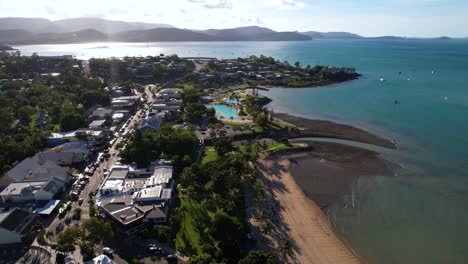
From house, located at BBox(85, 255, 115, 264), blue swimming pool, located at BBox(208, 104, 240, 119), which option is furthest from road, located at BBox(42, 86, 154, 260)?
blue swimming pool, located at BBox(208, 104, 240, 119)

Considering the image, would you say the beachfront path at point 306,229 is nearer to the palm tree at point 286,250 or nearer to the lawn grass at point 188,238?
the palm tree at point 286,250

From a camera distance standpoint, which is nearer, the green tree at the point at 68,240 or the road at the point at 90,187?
the green tree at the point at 68,240

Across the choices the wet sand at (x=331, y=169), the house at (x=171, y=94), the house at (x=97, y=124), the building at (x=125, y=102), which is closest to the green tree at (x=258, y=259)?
the wet sand at (x=331, y=169)

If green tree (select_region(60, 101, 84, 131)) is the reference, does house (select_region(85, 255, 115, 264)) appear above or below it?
below

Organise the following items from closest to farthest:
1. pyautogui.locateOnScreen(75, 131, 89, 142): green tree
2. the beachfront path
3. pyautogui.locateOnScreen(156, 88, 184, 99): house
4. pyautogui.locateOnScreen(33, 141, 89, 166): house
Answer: the beachfront path → pyautogui.locateOnScreen(33, 141, 89, 166): house → pyautogui.locateOnScreen(75, 131, 89, 142): green tree → pyautogui.locateOnScreen(156, 88, 184, 99): house

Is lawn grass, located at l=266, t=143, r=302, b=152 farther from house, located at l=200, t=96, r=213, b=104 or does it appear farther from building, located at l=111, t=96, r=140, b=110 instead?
building, located at l=111, t=96, r=140, b=110

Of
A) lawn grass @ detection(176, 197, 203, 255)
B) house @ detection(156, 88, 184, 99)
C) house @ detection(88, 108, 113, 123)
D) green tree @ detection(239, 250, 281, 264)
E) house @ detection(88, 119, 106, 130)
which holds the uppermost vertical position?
house @ detection(156, 88, 184, 99)

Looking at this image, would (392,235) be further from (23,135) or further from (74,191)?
(23,135)

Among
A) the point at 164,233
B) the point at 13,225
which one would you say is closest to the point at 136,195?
the point at 164,233
